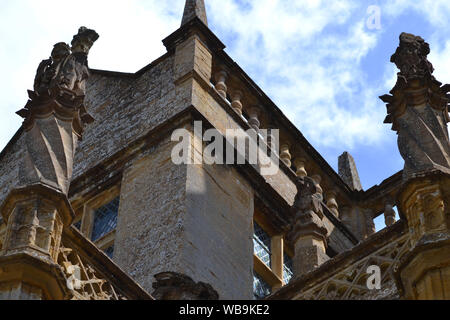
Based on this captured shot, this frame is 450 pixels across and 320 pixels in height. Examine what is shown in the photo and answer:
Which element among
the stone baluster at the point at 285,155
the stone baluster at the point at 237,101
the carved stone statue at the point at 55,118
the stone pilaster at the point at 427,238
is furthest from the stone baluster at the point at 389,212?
the stone pilaster at the point at 427,238

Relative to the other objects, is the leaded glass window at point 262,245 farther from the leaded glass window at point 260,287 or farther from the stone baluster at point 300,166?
the stone baluster at point 300,166

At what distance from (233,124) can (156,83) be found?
1.37 metres

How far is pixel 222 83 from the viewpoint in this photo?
18422mm

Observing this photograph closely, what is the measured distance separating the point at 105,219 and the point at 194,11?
3.78 m

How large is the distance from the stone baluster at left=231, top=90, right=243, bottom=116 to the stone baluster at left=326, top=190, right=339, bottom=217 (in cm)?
246

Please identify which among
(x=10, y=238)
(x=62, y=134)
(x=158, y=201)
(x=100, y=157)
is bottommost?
(x=10, y=238)

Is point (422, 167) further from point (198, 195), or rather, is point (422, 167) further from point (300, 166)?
point (300, 166)

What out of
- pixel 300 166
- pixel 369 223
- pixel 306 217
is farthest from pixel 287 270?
pixel 306 217

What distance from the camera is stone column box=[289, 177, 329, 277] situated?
46.0 feet

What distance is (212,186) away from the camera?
15836 mm

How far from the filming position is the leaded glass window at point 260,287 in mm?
16328

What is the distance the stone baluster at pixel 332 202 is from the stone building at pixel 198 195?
0.09 feet
